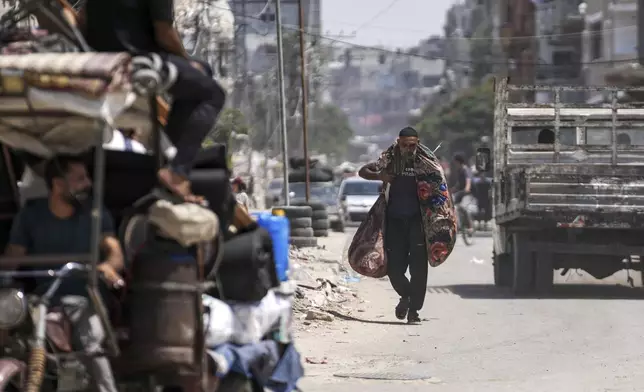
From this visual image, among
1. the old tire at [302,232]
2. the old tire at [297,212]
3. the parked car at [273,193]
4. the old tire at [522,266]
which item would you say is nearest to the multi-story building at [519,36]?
the parked car at [273,193]

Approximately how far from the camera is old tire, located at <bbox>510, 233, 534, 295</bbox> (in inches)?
682

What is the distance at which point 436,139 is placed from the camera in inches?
4407

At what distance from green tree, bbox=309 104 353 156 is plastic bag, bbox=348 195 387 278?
140921mm

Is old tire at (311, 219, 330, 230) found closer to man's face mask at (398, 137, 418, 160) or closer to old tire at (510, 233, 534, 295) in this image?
old tire at (510, 233, 534, 295)

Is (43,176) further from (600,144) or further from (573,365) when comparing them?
(600,144)

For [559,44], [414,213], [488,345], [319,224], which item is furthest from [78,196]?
[559,44]

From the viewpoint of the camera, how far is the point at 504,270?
61.8ft

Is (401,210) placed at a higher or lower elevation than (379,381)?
higher

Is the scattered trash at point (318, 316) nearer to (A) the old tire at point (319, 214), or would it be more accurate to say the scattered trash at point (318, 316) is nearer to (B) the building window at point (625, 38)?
(A) the old tire at point (319, 214)

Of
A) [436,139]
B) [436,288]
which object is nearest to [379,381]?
[436,288]

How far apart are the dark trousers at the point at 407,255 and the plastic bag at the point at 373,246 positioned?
0.07 meters

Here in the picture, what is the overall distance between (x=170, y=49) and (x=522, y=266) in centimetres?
1115

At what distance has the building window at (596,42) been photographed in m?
85.0

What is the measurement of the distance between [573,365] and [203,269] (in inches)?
192
